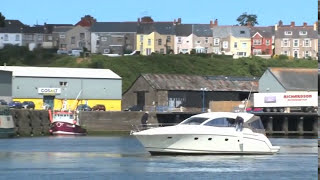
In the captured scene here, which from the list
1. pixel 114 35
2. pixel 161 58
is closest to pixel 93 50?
pixel 114 35

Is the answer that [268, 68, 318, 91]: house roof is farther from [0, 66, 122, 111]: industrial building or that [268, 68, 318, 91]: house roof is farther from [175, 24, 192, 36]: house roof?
[175, 24, 192, 36]: house roof

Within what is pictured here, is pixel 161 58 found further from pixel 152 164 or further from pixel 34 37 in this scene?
pixel 152 164

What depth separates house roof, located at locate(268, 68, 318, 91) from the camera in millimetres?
109625

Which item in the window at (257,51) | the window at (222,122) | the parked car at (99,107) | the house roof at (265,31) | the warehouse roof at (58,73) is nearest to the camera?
the window at (222,122)

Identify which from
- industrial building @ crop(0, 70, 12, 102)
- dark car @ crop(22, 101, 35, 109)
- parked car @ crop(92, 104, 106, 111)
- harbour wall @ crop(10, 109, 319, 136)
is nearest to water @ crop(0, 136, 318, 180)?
harbour wall @ crop(10, 109, 319, 136)

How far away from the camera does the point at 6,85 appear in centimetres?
10975

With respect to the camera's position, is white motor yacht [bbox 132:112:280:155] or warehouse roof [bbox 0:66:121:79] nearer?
white motor yacht [bbox 132:112:280:155]

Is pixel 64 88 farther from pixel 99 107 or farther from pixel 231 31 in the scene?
pixel 231 31

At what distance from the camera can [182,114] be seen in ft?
327

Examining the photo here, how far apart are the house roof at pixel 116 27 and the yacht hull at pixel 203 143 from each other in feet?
425

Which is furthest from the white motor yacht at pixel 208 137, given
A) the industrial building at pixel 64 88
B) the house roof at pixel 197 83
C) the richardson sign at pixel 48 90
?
the house roof at pixel 197 83

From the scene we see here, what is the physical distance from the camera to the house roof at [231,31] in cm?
17562

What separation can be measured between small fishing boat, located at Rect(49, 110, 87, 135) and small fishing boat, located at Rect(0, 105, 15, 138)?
263 inches

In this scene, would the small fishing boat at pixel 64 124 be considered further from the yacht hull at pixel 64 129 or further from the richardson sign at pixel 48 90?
the richardson sign at pixel 48 90
